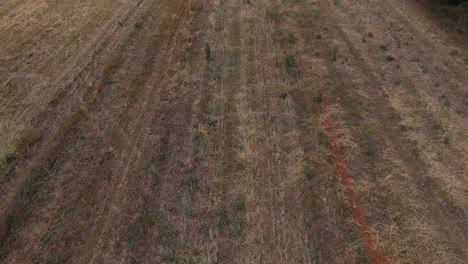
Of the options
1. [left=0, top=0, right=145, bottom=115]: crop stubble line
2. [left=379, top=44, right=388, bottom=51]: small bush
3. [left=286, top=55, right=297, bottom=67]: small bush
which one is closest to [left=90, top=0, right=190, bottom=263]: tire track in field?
[left=0, top=0, right=145, bottom=115]: crop stubble line

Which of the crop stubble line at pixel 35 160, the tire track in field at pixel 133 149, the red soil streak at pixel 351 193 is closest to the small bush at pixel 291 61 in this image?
the red soil streak at pixel 351 193

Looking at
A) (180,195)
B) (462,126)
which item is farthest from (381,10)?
(180,195)

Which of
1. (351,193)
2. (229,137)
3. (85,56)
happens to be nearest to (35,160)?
(229,137)

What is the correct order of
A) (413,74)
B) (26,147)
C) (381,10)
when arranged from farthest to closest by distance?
(381,10), (413,74), (26,147)

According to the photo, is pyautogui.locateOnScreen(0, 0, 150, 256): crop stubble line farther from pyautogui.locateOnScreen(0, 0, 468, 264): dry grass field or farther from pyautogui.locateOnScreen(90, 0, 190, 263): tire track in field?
pyautogui.locateOnScreen(90, 0, 190, 263): tire track in field

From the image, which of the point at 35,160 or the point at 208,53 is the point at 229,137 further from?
the point at 35,160

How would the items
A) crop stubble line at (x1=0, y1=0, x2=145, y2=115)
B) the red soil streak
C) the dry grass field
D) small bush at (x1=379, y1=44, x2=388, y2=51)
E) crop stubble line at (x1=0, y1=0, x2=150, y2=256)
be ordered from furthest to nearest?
small bush at (x1=379, y1=44, x2=388, y2=51)
crop stubble line at (x1=0, y1=0, x2=145, y2=115)
crop stubble line at (x1=0, y1=0, x2=150, y2=256)
the dry grass field
the red soil streak

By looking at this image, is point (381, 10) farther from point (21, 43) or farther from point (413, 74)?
point (21, 43)
